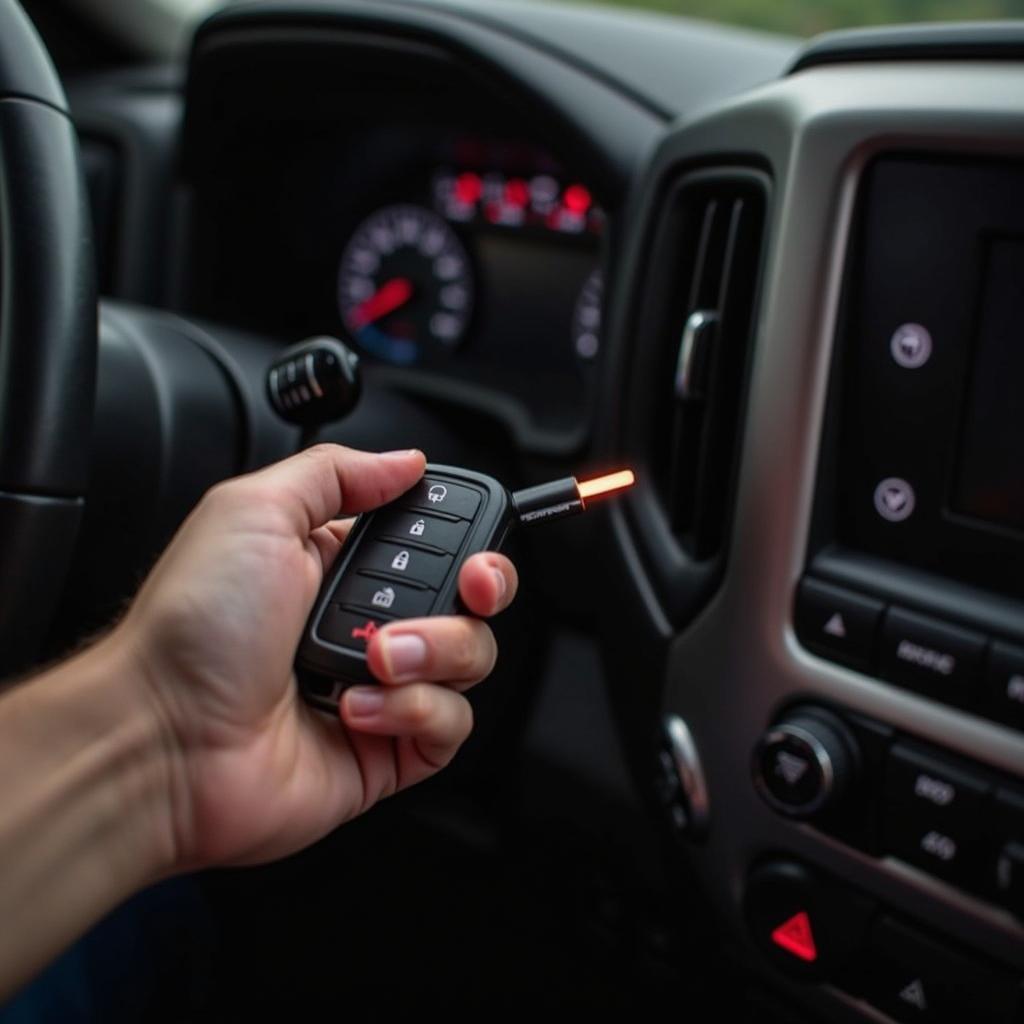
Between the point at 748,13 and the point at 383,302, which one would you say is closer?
the point at 748,13

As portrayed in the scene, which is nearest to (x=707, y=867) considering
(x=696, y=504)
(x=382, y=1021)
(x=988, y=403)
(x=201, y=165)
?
(x=696, y=504)

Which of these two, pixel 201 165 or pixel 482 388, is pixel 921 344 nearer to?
Answer: pixel 482 388

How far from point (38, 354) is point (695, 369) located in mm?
409

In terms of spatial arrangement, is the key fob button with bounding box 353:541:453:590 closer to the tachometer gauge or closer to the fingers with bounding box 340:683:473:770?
the fingers with bounding box 340:683:473:770

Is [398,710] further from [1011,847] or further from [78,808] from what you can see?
[1011,847]

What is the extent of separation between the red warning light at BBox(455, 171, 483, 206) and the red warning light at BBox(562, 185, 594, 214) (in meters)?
0.13

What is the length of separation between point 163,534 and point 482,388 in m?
0.39

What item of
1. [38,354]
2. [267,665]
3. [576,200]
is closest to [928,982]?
[267,665]

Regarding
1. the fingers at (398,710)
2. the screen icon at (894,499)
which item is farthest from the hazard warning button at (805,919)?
the fingers at (398,710)

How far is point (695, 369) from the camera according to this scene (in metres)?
0.88

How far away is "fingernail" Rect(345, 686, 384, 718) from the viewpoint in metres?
0.59

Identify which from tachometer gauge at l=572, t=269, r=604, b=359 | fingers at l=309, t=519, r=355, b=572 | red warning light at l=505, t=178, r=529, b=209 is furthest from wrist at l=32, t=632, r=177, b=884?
red warning light at l=505, t=178, r=529, b=209

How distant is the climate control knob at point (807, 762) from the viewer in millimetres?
782

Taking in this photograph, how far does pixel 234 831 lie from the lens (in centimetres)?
62
